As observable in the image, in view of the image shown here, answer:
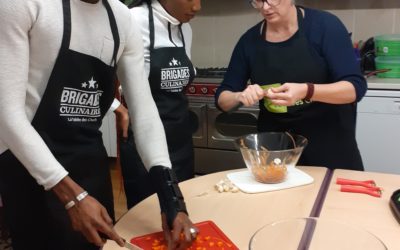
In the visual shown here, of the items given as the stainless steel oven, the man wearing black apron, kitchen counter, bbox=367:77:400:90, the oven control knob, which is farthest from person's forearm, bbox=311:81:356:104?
the oven control knob

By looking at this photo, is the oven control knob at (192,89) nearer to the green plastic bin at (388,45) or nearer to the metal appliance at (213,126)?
the metal appliance at (213,126)

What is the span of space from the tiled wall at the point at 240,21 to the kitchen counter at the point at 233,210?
1.87 metres

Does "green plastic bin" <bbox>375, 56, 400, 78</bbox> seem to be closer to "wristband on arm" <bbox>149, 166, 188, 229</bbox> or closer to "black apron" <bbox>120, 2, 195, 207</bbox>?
"black apron" <bbox>120, 2, 195, 207</bbox>

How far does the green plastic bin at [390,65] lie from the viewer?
2.54m

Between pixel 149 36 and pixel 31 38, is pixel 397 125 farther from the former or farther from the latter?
pixel 31 38

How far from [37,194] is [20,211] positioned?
0.06 meters

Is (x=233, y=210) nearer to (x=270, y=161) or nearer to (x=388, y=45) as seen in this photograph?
(x=270, y=161)

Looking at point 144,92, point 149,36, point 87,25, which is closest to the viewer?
point 87,25

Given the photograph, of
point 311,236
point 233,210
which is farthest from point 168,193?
point 311,236

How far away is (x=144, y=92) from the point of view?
47.5 inches

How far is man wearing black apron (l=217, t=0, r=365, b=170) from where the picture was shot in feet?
5.36

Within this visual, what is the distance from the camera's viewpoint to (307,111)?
1658 mm

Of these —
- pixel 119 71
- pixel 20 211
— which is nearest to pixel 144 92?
pixel 119 71

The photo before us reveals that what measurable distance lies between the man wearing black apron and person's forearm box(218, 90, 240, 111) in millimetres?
11
